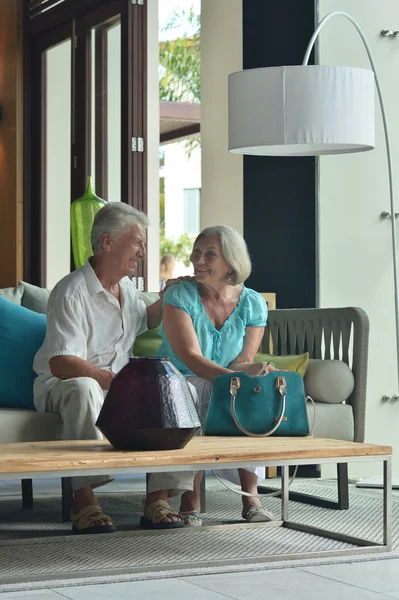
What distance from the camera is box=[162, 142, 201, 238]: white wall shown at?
2453 cm

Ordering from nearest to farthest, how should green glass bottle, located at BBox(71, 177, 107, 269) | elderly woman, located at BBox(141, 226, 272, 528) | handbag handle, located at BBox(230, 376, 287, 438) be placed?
handbag handle, located at BBox(230, 376, 287, 438)
elderly woman, located at BBox(141, 226, 272, 528)
green glass bottle, located at BBox(71, 177, 107, 269)

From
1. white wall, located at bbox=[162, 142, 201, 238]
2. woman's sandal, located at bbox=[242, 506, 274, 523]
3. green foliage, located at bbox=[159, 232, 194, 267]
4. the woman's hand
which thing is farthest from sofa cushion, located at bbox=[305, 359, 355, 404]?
white wall, located at bbox=[162, 142, 201, 238]

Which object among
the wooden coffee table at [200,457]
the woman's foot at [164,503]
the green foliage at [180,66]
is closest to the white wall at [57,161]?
the woman's foot at [164,503]

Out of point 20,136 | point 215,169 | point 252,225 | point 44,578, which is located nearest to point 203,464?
point 44,578

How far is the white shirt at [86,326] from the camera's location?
3.36 metres

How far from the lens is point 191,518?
324 cm

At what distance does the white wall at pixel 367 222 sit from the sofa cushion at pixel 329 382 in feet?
2.98

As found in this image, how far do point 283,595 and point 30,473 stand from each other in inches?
24.4

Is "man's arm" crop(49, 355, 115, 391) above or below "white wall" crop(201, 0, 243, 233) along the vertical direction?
below

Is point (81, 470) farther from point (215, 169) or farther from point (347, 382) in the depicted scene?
point (215, 169)

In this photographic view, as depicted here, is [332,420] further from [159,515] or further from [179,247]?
[179,247]

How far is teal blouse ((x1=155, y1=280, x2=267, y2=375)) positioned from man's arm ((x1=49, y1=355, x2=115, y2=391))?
283 millimetres

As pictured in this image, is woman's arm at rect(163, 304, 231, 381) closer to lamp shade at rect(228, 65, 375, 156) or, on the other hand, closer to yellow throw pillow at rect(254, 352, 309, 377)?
yellow throw pillow at rect(254, 352, 309, 377)

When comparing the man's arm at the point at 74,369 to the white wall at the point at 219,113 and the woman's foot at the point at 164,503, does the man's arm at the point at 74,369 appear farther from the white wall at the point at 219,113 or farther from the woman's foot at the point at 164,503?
the white wall at the point at 219,113
